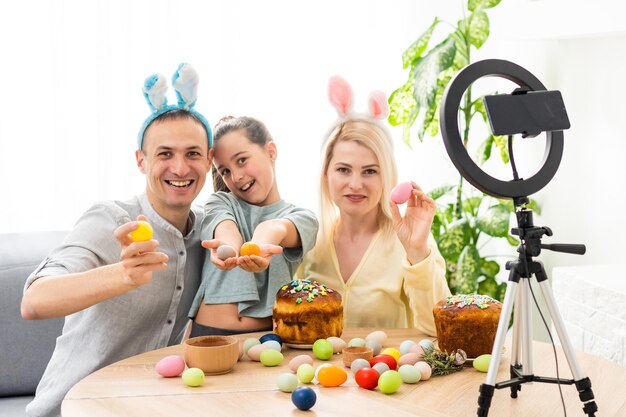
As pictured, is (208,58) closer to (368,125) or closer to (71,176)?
(71,176)

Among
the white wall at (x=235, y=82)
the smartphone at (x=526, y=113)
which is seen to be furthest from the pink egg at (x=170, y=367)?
the white wall at (x=235, y=82)

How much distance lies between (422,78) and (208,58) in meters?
0.96

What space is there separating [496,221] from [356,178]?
1342 mm

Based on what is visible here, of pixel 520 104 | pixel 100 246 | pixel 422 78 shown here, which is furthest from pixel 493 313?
pixel 422 78

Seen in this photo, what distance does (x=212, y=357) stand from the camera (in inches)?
61.9

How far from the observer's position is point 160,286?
202 centimetres

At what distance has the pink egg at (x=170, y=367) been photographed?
157 centimetres

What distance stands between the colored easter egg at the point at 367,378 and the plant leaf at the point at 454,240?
73.6 inches

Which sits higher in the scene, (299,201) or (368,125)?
(368,125)

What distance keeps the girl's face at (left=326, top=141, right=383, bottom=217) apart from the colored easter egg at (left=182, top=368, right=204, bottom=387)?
30.1 inches

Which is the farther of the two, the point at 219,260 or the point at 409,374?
the point at 219,260

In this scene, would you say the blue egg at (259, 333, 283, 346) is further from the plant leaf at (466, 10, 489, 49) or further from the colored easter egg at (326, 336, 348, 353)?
the plant leaf at (466, 10, 489, 49)

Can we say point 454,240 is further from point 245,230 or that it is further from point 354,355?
point 354,355

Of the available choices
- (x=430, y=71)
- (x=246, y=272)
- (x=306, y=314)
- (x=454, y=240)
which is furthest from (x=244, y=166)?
(x=454, y=240)
